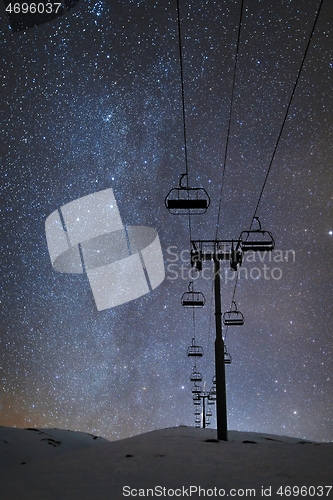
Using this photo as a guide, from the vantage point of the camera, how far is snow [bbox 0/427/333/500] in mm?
6922

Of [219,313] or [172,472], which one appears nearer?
[172,472]

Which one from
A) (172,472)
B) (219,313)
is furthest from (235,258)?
(172,472)

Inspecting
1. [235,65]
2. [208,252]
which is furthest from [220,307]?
[235,65]

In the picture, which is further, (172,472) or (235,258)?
(235,258)

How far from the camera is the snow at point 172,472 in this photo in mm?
6922

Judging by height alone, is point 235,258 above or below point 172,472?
above

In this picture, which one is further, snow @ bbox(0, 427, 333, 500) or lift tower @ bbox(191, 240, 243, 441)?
lift tower @ bbox(191, 240, 243, 441)

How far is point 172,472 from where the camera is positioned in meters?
8.19

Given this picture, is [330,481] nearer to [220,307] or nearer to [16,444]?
[220,307]

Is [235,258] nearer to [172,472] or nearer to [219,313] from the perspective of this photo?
[219,313]

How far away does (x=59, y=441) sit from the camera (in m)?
25.0

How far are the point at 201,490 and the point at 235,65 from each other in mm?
6493

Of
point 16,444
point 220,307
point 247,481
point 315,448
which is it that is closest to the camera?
point 247,481

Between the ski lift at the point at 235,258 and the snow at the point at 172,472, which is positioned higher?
the ski lift at the point at 235,258
